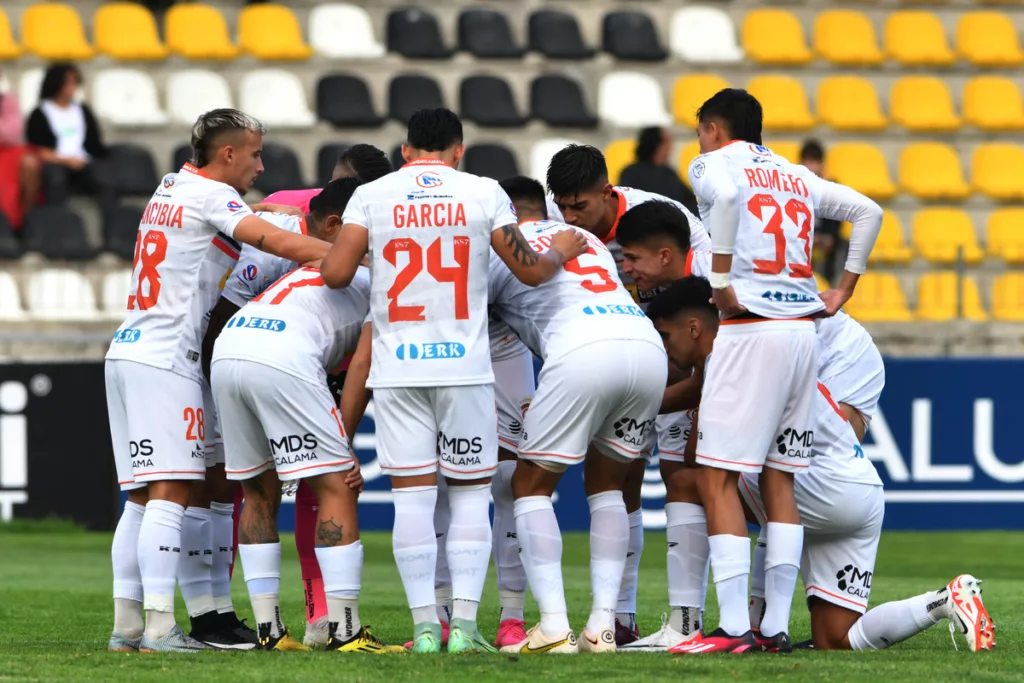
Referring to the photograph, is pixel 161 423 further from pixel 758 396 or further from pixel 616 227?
pixel 758 396

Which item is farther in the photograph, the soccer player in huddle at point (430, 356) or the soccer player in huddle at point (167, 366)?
the soccer player in huddle at point (167, 366)

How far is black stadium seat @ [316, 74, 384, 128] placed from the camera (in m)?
16.2

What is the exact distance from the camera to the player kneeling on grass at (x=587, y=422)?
6.56 meters

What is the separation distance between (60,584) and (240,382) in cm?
398

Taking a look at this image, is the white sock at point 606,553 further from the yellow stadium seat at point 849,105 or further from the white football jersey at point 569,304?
the yellow stadium seat at point 849,105

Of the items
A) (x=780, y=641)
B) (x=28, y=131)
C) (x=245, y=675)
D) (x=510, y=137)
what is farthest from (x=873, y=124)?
(x=245, y=675)

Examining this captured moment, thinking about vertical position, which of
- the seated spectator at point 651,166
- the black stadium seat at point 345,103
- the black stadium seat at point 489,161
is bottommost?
the seated spectator at point 651,166

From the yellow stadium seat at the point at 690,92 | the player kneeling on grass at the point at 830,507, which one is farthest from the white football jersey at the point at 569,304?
the yellow stadium seat at the point at 690,92

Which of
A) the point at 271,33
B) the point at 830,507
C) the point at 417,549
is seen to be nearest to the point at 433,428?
the point at 417,549

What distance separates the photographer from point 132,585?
676 centimetres

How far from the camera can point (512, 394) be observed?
7355 mm

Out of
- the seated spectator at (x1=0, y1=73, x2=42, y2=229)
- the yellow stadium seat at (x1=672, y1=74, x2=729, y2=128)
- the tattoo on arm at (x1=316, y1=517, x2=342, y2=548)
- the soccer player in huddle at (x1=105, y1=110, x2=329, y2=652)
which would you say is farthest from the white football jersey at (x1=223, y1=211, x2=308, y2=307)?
the yellow stadium seat at (x1=672, y1=74, x2=729, y2=128)

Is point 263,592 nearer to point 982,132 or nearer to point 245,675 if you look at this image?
point 245,675

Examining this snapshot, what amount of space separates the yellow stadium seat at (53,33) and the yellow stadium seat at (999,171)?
955cm
